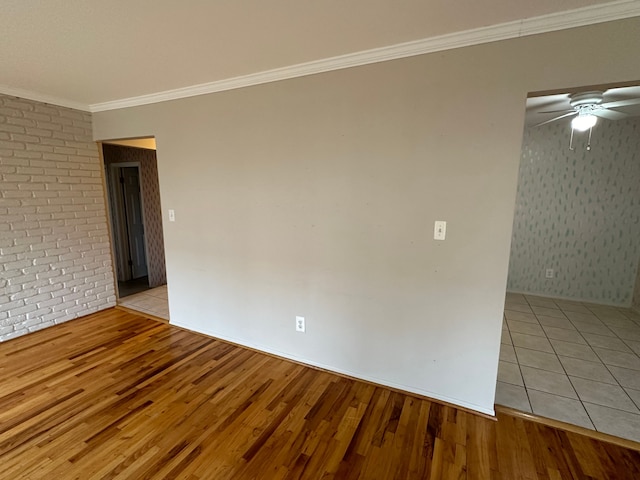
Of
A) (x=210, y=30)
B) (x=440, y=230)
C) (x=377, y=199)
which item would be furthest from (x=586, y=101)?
(x=210, y=30)

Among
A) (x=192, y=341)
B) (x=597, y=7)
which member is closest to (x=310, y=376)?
(x=192, y=341)

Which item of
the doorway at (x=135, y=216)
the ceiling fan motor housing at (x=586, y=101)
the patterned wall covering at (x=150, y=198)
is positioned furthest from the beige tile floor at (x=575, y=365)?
the patterned wall covering at (x=150, y=198)

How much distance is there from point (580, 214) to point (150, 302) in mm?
5879

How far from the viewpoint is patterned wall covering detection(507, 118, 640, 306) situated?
3762 millimetres

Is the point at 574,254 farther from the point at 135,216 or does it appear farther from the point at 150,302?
the point at 135,216

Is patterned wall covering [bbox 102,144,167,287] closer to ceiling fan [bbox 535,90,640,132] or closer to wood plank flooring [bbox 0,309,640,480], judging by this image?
wood plank flooring [bbox 0,309,640,480]

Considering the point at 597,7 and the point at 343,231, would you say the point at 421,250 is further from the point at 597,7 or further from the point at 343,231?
the point at 597,7

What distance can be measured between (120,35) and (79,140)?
2.26 meters

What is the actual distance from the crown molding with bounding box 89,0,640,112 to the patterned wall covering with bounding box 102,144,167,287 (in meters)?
2.28

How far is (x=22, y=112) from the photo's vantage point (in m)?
2.96

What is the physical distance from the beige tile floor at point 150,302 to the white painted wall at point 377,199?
122 centimetres

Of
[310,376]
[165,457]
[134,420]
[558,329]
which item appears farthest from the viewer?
[558,329]

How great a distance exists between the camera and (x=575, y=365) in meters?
2.56

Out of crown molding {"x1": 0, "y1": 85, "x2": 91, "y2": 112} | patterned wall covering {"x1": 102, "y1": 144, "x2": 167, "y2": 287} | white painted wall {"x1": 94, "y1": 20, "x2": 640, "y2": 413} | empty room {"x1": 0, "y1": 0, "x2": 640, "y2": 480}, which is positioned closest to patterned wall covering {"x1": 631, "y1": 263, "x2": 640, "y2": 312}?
empty room {"x1": 0, "y1": 0, "x2": 640, "y2": 480}
